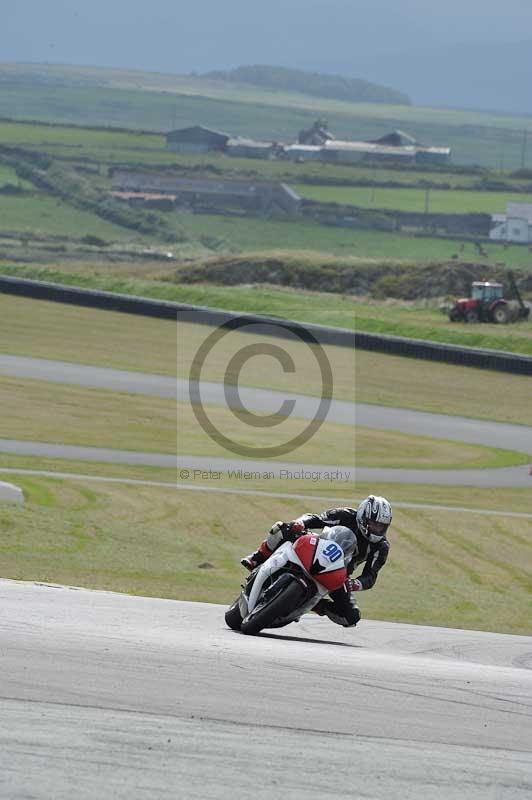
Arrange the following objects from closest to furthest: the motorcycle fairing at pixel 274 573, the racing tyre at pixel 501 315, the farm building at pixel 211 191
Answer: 1. the motorcycle fairing at pixel 274 573
2. the racing tyre at pixel 501 315
3. the farm building at pixel 211 191

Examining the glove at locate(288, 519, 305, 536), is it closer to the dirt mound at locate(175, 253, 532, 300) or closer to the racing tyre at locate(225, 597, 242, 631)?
the racing tyre at locate(225, 597, 242, 631)

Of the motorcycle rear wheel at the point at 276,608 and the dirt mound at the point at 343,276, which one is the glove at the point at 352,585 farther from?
the dirt mound at the point at 343,276

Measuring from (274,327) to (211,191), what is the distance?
8798cm

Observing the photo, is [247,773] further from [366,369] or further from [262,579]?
[366,369]

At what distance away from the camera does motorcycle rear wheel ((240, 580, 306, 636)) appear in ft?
35.9

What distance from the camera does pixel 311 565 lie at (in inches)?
433

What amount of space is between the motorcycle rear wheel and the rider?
47 centimetres

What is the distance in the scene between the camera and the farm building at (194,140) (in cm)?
17475

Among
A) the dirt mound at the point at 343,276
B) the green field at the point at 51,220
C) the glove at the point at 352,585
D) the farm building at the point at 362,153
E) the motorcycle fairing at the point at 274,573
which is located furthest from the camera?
the farm building at the point at 362,153

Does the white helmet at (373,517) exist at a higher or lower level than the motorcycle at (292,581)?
higher

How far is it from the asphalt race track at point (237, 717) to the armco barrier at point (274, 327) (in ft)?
111

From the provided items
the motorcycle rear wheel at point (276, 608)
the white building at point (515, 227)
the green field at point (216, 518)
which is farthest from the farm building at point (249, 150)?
the motorcycle rear wheel at point (276, 608)

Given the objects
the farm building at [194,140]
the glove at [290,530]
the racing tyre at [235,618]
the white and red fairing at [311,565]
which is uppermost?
the glove at [290,530]

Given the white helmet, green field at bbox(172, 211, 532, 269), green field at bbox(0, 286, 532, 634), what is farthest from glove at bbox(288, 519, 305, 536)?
green field at bbox(172, 211, 532, 269)
